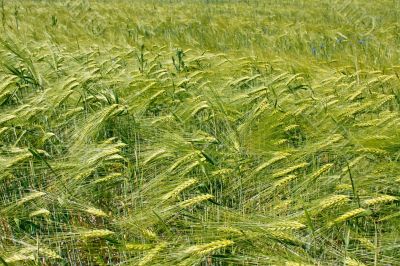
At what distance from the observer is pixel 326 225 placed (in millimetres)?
1172

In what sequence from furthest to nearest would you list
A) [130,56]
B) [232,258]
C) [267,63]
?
[130,56] < [267,63] < [232,258]

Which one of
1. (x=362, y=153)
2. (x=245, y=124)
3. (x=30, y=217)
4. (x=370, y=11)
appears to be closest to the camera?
(x=30, y=217)

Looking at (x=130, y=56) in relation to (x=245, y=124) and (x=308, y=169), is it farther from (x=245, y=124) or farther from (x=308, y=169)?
(x=308, y=169)

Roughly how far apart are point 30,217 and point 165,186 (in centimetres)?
41

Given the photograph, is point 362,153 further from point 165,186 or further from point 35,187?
point 35,187

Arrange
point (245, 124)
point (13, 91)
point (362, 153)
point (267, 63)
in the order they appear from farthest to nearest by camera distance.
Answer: point (267, 63) < point (13, 91) < point (245, 124) < point (362, 153)

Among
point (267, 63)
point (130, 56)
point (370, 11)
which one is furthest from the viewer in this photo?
point (370, 11)

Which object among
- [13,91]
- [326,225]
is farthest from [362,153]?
[13,91]

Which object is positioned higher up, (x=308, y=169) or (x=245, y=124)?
(x=245, y=124)

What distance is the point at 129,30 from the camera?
5453mm

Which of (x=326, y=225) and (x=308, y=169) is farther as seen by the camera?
(x=308, y=169)

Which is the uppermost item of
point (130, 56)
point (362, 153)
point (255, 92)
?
point (130, 56)

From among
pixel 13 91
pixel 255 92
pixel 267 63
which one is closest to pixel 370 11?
pixel 267 63

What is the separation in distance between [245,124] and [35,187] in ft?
2.63
